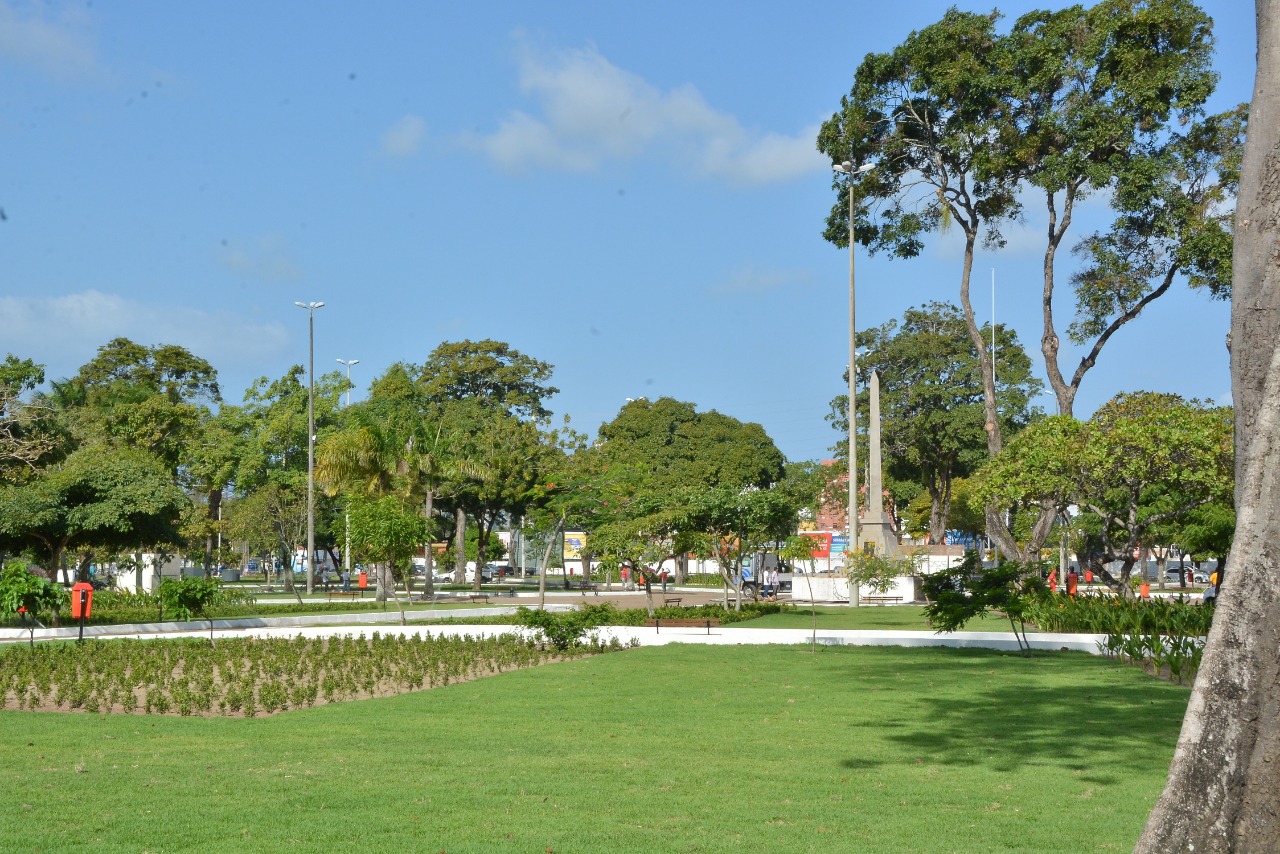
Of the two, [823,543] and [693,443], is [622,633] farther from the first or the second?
[693,443]

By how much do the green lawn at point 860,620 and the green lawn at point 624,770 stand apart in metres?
10.6

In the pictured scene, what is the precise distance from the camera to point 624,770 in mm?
9125

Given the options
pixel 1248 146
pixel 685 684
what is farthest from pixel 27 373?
pixel 1248 146

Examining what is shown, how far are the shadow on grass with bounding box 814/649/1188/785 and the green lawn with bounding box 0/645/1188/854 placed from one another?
0.05 m

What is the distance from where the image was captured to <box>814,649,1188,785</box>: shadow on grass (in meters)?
9.89

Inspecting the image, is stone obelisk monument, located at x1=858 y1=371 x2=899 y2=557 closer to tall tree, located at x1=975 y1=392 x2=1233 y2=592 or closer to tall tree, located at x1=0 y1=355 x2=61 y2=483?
tall tree, located at x1=975 y1=392 x2=1233 y2=592

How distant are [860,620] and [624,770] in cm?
2053

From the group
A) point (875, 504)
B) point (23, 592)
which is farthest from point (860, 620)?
point (23, 592)

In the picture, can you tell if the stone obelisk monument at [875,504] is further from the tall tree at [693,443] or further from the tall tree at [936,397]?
the tall tree at [693,443]

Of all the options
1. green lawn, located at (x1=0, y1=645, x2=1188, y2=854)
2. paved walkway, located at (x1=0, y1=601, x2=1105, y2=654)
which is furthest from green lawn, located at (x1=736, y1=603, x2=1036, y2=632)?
green lawn, located at (x1=0, y1=645, x2=1188, y2=854)

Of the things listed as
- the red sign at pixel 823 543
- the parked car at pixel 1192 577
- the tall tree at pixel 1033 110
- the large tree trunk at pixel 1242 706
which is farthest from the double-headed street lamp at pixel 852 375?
the parked car at pixel 1192 577

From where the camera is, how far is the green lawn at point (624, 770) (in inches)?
273

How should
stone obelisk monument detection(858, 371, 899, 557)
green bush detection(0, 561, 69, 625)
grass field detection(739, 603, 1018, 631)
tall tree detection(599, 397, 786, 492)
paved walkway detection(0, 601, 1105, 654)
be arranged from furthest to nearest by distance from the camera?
tall tree detection(599, 397, 786, 492)
stone obelisk monument detection(858, 371, 899, 557)
grass field detection(739, 603, 1018, 631)
paved walkway detection(0, 601, 1105, 654)
green bush detection(0, 561, 69, 625)

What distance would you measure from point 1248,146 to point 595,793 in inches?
227
